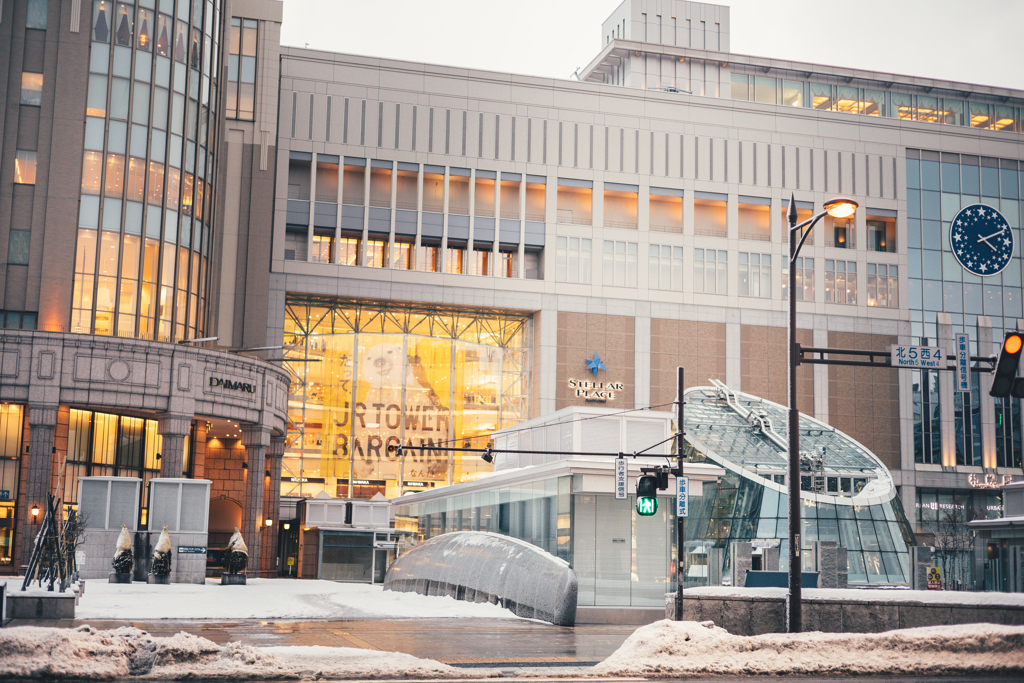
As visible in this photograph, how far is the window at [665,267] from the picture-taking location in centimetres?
7994

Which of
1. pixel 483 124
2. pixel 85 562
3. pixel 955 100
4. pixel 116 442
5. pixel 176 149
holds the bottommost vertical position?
pixel 85 562

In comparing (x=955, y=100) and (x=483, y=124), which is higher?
(x=955, y=100)

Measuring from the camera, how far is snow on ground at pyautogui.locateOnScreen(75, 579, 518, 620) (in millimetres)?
29312

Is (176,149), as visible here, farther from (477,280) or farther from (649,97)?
(649,97)

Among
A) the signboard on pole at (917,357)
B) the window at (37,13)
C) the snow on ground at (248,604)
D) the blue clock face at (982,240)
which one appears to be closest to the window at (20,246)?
the window at (37,13)

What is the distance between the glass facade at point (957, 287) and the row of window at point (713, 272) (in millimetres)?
2742

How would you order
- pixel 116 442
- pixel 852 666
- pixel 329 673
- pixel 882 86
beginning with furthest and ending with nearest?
pixel 882 86, pixel 116 442, pixel 852 666, pixel 329 673

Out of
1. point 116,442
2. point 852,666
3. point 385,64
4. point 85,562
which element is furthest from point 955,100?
point 852,666

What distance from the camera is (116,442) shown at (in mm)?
58406

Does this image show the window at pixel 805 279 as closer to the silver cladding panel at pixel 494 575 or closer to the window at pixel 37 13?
the silver cladding panel at pixel 494 575

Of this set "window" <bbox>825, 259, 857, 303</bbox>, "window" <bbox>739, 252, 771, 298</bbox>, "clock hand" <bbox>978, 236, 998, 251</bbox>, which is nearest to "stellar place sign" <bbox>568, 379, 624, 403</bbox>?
"window" <bbox>739, 252, 771, 298</bbox>

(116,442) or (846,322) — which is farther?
(846,322)

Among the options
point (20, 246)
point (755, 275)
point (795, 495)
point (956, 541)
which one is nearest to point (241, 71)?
point (20, 246)

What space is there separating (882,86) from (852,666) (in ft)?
282
